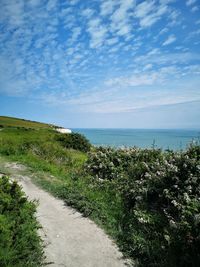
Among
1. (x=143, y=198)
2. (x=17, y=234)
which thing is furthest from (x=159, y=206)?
(x=17, y=234)

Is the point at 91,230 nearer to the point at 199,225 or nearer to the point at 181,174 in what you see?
the point at 199,225

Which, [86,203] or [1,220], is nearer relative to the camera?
[1,220]

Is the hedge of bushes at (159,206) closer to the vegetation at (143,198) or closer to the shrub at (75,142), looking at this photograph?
the vegetation at (143,198)

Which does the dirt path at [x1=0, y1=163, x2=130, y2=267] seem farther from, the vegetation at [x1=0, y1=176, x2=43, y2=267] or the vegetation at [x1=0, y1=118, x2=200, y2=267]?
the vegetation at [x1=0, y1=176, x2=43, y2=267]

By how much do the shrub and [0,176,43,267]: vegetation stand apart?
2219 cm

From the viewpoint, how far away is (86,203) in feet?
30.6

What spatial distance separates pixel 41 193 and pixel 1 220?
17.7ft

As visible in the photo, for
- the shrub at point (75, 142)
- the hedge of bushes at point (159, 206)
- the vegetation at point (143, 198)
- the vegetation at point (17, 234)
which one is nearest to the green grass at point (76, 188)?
the vegetation at point (143, 198)

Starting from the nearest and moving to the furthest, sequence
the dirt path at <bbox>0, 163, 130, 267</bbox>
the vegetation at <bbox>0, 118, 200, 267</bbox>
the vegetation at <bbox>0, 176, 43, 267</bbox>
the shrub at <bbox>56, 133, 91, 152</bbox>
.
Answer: the vegetation at <bbox>0, 176, 43, 267</bbox>, the dirt path at <bbox>0, 163, 130, 267</bbox>, the vegetation at <bbox>0, 118, 200, 267</bbox>, the shrub at <bbox>56, 133, 91, 152</bbox>

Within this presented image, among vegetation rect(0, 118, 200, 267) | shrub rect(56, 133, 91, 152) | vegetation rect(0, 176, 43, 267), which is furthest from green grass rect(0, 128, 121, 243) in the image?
shrub rect(56, 133, 91, 152)

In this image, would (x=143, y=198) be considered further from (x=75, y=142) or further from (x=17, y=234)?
(x=75, y=142)

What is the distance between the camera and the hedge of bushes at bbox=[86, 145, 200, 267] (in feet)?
20.6

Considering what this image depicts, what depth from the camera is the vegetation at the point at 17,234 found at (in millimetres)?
5293

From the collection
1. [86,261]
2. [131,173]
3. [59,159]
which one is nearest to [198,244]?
[86,261]
